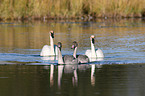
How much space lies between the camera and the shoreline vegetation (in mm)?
42406

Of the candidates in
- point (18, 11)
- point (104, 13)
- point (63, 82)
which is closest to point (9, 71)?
point (63, 82)

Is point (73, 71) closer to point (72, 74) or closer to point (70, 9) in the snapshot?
point (72, 74)

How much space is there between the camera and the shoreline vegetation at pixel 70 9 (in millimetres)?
42406

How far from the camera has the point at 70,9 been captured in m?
44.8

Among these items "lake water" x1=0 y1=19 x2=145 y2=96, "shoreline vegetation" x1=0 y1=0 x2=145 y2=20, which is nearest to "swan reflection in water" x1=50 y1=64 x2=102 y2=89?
"lake water" x1=0 y1=19 x2=145 y2=96

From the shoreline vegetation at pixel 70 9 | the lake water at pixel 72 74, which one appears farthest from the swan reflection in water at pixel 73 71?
the shoreline vegetation at pixel 70 9

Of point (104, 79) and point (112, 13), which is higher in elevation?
point (112, 13)

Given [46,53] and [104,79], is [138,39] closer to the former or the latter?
[46,53]

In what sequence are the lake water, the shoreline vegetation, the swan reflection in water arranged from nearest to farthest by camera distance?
the lake water
the swan reflection in water
the shoreline vegetation

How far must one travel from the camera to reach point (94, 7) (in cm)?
4497

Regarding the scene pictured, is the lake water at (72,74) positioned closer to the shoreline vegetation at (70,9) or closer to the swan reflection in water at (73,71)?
the swan reflection in water at (73,71)

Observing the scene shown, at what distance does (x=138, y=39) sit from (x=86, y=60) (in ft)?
30.2

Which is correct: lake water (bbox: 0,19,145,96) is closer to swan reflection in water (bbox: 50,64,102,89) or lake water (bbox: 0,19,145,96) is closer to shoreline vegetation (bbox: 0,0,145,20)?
swan reflection in water (bbox: 50,64,102,89)

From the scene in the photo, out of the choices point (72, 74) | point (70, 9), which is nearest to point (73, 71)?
point (72, 74)
